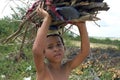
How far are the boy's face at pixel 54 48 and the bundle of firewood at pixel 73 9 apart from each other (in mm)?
203

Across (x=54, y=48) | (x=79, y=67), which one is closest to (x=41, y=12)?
(x=54, y=48)

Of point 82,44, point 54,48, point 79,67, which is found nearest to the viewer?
point 54,48

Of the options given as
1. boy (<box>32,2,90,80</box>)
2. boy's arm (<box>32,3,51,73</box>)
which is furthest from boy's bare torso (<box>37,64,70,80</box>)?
boy's arm (<box>32,3,51,73</box>)

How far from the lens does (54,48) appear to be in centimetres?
299

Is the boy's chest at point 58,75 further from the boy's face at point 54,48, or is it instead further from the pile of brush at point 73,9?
the pile of brush at point 73,9

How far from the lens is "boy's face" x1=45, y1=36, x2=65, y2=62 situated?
2990mm

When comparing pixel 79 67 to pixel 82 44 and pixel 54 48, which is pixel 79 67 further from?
pixel 54 48

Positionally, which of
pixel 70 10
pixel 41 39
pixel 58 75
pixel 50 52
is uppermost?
pixel 70 10

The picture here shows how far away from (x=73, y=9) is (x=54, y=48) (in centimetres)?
40

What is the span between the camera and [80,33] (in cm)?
305

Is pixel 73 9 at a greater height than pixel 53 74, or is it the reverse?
pixel 73 9

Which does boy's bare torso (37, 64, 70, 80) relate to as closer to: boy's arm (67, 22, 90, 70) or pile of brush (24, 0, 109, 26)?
boy's arm (67, 22, 90, 70)

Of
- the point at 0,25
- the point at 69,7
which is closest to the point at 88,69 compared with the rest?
the point at 0,25

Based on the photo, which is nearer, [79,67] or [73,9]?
[73,9]
